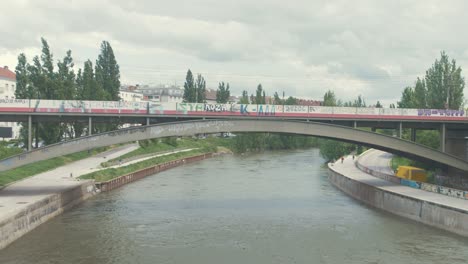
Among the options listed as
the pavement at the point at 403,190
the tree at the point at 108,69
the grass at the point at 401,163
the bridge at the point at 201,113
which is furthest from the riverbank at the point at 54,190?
the grass at the point at 401,163

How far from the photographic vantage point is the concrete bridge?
37.0 metres

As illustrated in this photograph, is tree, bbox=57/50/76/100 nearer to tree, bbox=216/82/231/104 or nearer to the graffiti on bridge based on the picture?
the graffiti on bridge

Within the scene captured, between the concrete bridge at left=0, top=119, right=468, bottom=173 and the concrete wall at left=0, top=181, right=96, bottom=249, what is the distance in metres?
4.01

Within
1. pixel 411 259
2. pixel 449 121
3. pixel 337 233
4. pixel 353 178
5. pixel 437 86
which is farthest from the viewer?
pixel 437 86

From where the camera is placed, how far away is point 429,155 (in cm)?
4303

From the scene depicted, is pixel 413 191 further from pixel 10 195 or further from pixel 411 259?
pixel 10 195

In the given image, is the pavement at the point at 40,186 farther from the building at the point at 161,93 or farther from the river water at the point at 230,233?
the building at the point at 161,93

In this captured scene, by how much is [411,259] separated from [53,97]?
46823mm

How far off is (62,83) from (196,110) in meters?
27.6

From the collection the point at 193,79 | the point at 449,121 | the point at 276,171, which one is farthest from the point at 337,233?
the point at 193,79

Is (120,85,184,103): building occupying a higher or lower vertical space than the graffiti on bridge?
higher

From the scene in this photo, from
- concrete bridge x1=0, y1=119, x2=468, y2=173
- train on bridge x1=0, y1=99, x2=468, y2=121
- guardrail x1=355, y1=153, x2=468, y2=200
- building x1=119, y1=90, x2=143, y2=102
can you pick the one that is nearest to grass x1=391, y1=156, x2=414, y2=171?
guardrail x1=355, y1=153, x2=468, y2=200

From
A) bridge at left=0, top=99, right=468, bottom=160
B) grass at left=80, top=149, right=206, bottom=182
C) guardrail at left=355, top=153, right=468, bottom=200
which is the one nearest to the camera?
guardrail at left=355, top=153, right=468, bottom=200

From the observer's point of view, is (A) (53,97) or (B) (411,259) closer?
(B) (411,259)
